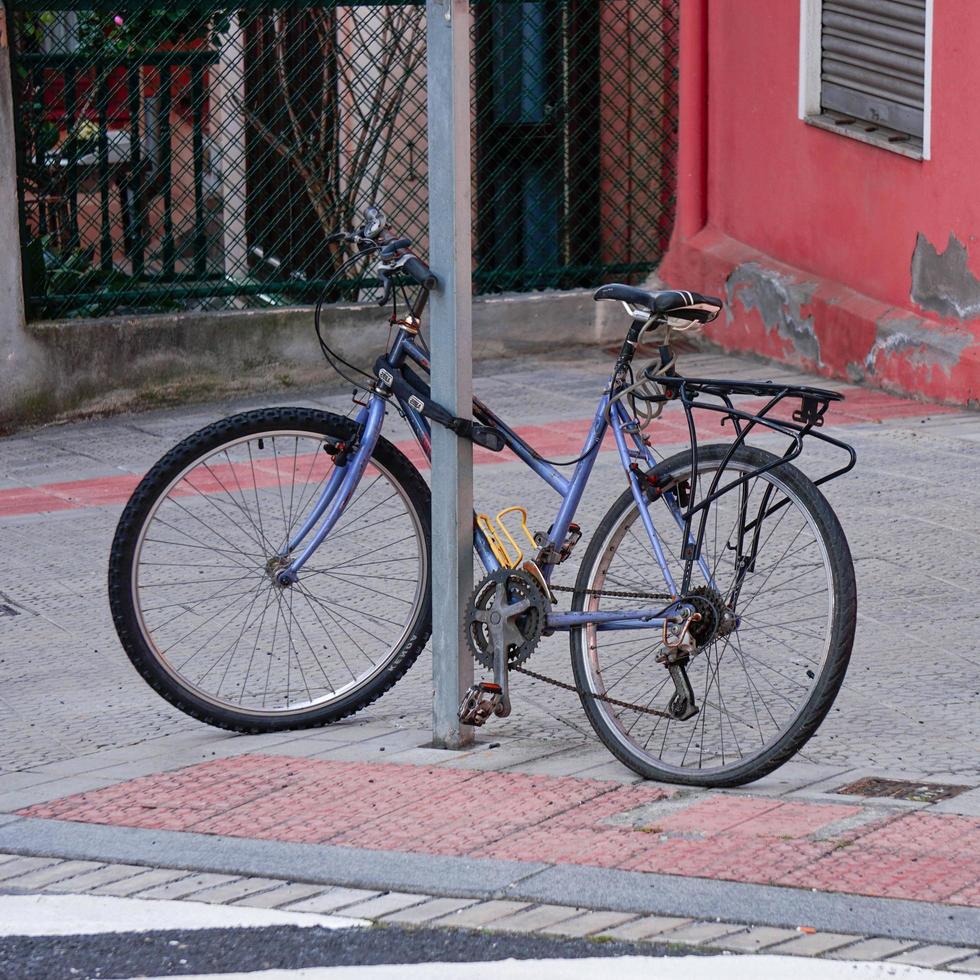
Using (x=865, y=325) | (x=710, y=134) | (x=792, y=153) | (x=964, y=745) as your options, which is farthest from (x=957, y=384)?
(x=964, y=745)

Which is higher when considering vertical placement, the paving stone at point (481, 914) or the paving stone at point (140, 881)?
the paving stone at point (481, 914)

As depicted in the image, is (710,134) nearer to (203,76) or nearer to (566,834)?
(203,76)

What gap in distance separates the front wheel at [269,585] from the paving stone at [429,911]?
4.36ft

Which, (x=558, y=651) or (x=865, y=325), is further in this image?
(x=865, y=325)

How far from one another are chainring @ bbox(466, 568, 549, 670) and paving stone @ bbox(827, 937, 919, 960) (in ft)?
4.65

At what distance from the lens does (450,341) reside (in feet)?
16.5

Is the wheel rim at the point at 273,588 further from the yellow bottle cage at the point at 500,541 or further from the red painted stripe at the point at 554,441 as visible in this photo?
the red painted stripe at the point at 554,441

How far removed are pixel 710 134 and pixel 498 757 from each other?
6.92m

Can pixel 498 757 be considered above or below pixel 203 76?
below

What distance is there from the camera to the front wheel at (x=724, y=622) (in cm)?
461

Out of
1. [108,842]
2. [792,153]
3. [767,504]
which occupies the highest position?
[792,153]

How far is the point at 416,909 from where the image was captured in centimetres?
411

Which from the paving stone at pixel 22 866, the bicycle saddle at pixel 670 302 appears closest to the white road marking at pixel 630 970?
the paving stone at pixel 22 866

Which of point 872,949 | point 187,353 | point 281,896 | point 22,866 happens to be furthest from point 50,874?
point 187,353
